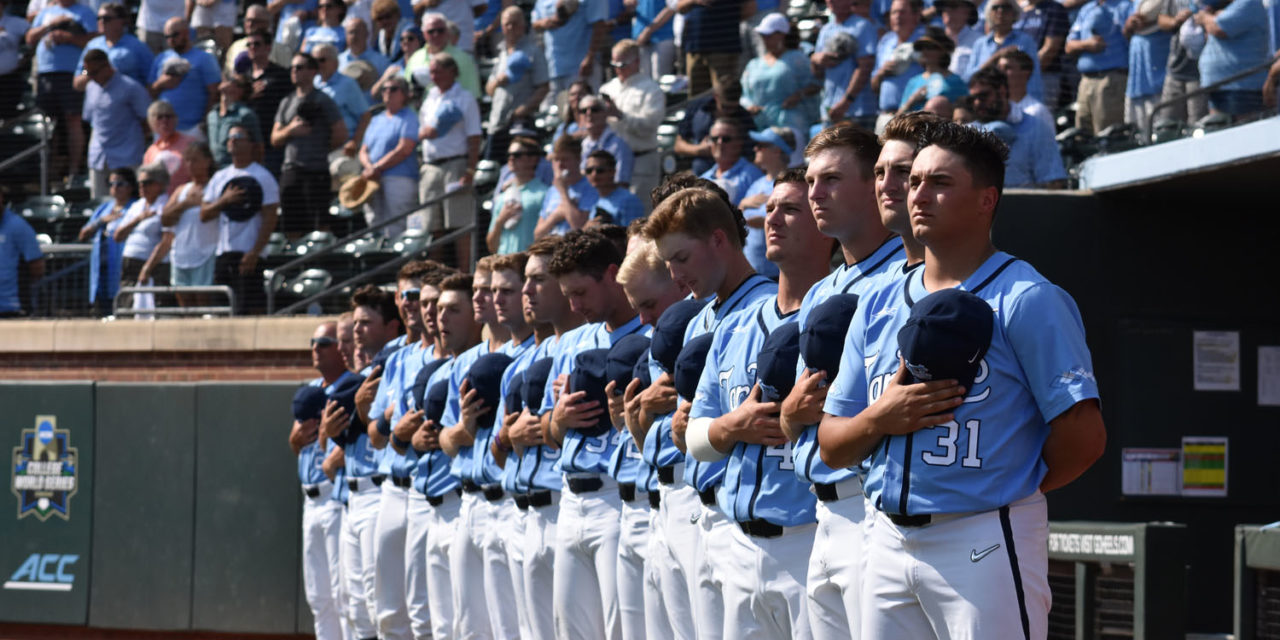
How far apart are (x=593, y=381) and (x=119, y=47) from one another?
9310 millimetres

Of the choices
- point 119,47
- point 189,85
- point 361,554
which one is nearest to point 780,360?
point 361,554

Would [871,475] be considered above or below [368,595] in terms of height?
above

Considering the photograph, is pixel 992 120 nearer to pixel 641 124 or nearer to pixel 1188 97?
pixel 1188 97

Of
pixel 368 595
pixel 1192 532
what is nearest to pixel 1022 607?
pixel 1192 532

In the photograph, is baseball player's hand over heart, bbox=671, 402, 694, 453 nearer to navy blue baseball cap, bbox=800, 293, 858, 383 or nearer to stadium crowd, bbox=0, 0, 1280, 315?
navy blue baseball cap, bbox=800, 293, 858, 383

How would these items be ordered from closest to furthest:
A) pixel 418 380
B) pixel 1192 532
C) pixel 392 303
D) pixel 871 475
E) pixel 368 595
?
pixel 871 475
pixel 1192 532
pixel 418 380
pixel 368 595
pixel 392 303

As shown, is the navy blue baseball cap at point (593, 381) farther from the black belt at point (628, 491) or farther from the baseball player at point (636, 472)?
the black belt at point (628, 491)

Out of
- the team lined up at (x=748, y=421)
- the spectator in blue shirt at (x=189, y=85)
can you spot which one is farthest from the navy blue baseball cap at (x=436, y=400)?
the spectator in blue shirt at (x=189, y=85)

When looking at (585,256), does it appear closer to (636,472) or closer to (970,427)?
(636,472)

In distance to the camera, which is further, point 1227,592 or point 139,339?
point 139,339

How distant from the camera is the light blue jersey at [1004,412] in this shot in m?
3.58

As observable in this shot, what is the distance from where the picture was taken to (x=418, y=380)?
27.3ft

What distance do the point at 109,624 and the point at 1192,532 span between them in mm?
7715

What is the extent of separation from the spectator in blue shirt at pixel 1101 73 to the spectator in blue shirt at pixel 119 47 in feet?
27.0
